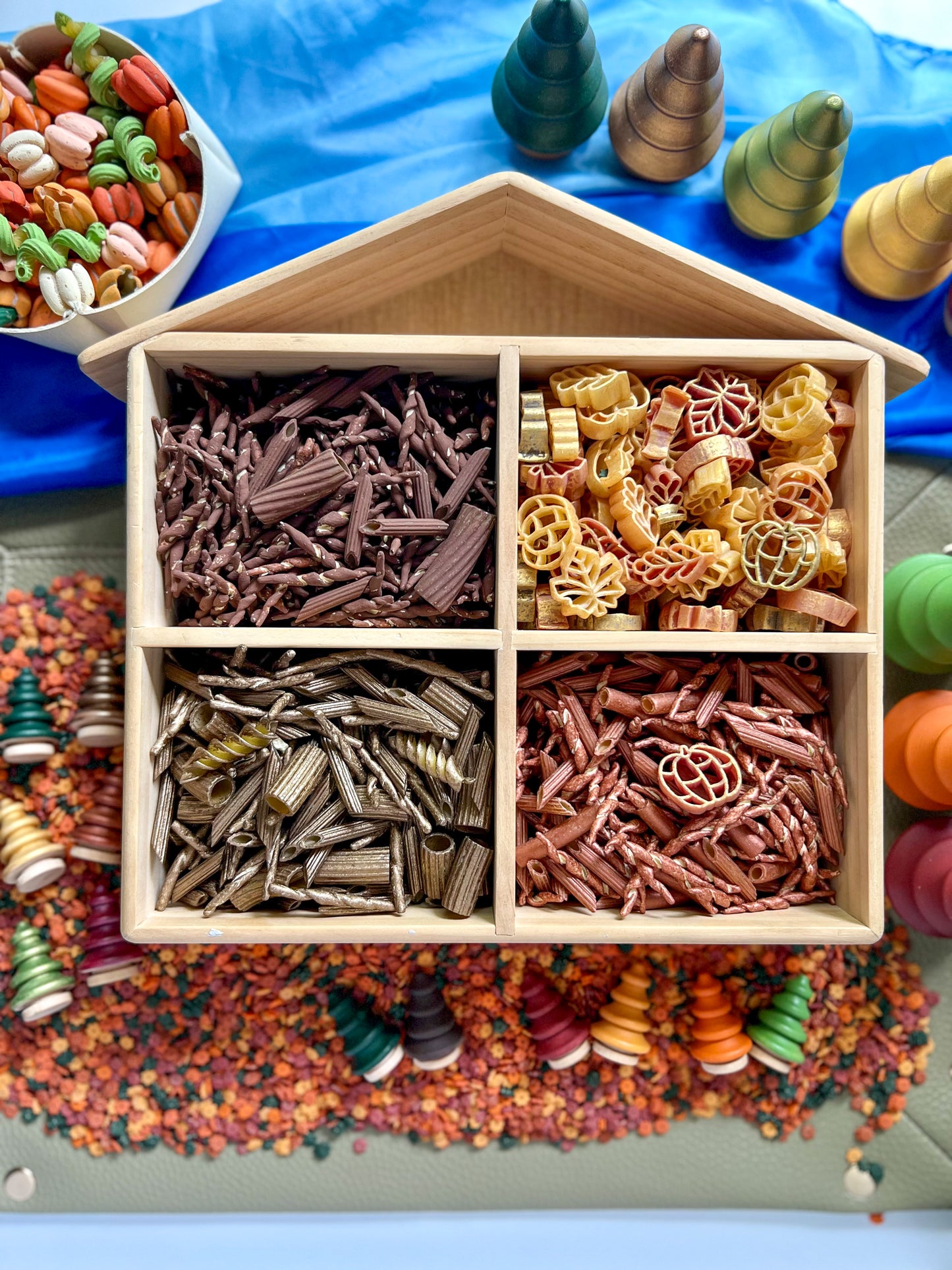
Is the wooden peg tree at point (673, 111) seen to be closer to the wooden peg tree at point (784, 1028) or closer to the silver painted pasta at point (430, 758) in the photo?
the silver painted pasta at point (430, 758)

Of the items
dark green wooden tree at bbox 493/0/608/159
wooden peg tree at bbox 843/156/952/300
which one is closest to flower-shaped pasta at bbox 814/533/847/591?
wooden peg tree at bbox 843/156/952/300

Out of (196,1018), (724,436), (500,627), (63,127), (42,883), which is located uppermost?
(63,127)

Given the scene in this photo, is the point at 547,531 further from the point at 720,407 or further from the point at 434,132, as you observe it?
the point at 434,132

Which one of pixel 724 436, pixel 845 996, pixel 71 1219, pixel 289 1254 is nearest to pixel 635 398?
pixel 724 436

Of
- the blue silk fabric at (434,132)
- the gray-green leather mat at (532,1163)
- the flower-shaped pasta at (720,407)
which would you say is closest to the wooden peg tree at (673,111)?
the blue silk fabric at (434,132)

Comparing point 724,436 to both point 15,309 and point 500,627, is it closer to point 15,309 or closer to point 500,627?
point 500,627

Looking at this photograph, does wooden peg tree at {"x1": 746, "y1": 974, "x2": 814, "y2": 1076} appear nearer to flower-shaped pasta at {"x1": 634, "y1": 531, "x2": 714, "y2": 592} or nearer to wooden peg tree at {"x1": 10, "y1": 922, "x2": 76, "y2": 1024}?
flower-shaped pasta at {"x1": 634, "y1": 531, "x2": 714, "y2": 592}
